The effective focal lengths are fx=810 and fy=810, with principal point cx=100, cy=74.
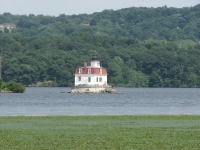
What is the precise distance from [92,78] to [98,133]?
7776 cm

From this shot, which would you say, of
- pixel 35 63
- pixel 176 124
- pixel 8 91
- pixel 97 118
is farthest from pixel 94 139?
pixel 35 63

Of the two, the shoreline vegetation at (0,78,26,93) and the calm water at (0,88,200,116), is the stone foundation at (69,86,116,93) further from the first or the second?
the calm water at (0,88,200,116)

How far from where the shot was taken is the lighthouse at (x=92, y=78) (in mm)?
118438

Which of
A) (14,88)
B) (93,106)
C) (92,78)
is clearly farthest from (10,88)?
(93,106)

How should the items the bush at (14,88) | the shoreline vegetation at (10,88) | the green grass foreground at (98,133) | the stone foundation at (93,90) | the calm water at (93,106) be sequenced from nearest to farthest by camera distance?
1. the green grass foreground at (98,133)
2. the calm water at (93,106)
3. the shoreline vegetation at (10,88)
4. the bush at (14,88)
5. the stone foundation at (93,90)

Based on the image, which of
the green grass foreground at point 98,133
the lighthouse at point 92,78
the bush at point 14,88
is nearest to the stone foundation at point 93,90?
the lighthouse at point 92,78

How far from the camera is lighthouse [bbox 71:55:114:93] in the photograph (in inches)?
4663

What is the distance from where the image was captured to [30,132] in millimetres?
41219

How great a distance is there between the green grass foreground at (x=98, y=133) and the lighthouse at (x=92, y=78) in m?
65.8

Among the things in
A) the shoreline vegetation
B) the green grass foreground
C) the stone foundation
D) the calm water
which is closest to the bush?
the shoreline vegetation

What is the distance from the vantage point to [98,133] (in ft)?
134

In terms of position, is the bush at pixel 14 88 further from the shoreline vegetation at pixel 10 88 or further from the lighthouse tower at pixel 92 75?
the lighthouse tower at pixel 92 75

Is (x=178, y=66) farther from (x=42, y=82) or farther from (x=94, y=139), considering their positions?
(x=94, y=139)

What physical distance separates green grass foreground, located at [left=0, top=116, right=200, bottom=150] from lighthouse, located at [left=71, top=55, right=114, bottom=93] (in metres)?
65.8
